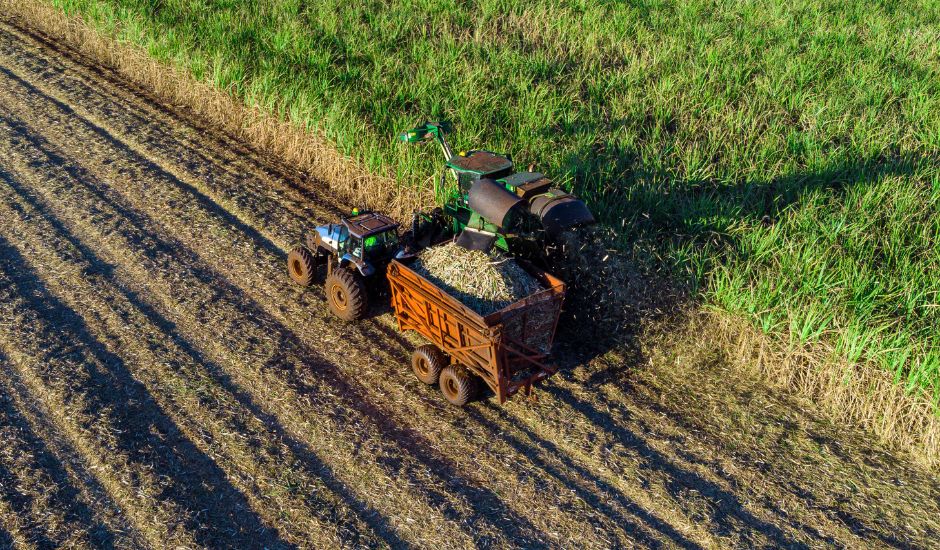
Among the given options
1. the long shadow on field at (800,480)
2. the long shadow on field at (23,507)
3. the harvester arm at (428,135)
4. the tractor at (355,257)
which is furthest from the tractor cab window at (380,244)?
the long shadow on field at (23,507)

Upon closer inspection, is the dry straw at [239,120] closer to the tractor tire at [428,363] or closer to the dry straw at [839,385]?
the tractor tire at [428,363]

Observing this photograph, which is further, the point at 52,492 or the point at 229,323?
A: the point at 229,323

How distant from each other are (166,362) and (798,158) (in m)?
8.13

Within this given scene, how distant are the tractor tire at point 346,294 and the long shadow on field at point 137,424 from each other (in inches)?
80.6

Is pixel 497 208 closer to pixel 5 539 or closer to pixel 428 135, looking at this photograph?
pixel 428 135

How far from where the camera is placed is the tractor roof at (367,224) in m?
7.86

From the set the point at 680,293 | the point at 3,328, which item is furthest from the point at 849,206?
the point at 3,328

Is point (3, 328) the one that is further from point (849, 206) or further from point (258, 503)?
point (849, 206)

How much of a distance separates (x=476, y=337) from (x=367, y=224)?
209 cm

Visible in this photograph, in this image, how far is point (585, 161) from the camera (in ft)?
31.5

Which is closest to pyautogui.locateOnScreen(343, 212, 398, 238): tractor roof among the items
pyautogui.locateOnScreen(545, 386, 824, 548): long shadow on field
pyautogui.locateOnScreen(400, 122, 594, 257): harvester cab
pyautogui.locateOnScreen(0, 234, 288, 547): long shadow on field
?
pyautogui.locateOnScreen(400, 122, 594, 257): harvester cab

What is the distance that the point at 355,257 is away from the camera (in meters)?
7.96

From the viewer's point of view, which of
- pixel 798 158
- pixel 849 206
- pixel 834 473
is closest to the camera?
pixel 834 473

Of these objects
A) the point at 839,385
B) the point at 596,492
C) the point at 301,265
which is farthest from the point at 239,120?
the point at 839,385
